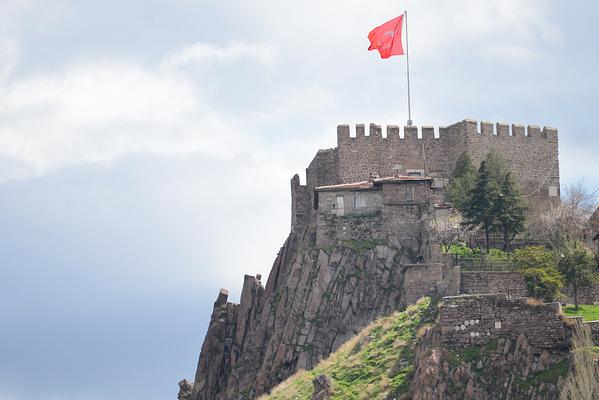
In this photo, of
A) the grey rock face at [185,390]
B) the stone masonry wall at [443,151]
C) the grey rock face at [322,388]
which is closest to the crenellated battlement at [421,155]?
the stone masonry wall at [443,151]

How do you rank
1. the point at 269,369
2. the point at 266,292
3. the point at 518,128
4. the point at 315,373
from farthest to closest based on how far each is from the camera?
the point at 518,128 → the point at 266,292 → the point at 269,369 → the point at 315,373

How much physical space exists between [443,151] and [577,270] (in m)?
27.2

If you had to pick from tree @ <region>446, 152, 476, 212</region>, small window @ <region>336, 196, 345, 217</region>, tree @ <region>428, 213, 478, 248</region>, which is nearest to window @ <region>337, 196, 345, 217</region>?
small window @ <region>336, 196, 345, 217</region>

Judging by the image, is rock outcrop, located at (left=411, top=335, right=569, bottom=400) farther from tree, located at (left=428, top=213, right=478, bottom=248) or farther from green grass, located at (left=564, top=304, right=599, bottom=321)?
tree, located at (left=428, top=213, right=478, bottom=248)

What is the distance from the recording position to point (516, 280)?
86.5 metres

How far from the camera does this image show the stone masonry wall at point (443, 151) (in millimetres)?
106562

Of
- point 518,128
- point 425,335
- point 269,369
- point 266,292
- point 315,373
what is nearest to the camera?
point 425,335

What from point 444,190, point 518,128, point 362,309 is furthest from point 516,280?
point 518,128

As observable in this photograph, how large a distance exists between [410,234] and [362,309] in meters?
6.43

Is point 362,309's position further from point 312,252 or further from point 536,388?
point 536,388

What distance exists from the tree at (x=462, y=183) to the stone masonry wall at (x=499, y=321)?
78.6 feet

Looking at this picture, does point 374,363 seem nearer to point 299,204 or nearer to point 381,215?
point 381,215

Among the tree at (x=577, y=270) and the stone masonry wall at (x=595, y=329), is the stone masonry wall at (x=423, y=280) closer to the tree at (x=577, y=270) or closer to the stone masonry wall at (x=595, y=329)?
the tree at (x=577, y=270)

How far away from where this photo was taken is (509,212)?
94.6 meters
